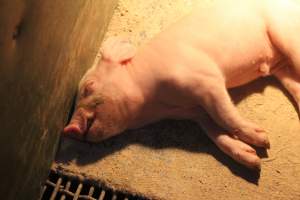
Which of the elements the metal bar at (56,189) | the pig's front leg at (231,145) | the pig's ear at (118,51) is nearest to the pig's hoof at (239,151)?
the pig's front leg at (231,145)

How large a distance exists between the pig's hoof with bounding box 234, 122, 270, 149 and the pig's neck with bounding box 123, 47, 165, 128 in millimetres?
419

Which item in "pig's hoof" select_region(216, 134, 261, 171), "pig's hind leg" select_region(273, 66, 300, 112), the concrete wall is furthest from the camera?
"pig's hind leg" select_region(273, 66, 300, 112)

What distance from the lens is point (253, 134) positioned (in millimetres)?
2105

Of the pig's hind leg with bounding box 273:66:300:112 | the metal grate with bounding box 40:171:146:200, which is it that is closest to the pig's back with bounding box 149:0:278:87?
the pig's hind leg with bounding box 273:66:300:112

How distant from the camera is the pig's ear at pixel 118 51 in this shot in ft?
7.31

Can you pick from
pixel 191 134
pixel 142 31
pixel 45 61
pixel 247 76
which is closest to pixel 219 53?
pixel 247 76

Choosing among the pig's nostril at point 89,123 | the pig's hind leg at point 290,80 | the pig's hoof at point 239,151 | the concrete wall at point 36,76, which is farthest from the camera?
the pig's hind leg at point 290,80

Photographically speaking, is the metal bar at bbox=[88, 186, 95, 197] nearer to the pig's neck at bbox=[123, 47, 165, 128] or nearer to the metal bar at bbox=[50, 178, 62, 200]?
the metal bar at bbox=[50, 178, 62, 200]

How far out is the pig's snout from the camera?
2125 mm

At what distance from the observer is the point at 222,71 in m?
2.17

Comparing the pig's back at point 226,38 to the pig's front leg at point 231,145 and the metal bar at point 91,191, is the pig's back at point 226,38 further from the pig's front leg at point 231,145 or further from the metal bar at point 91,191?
the metal bar at point 91,191

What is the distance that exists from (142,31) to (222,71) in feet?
2.20

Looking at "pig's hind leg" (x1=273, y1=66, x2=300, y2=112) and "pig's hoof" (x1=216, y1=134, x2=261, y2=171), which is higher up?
"pig's hind leg" (x1=273, y1=66, x2=300, y2=112)

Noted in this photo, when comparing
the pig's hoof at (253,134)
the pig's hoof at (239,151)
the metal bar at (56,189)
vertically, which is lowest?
the metal bar at (56,189)
